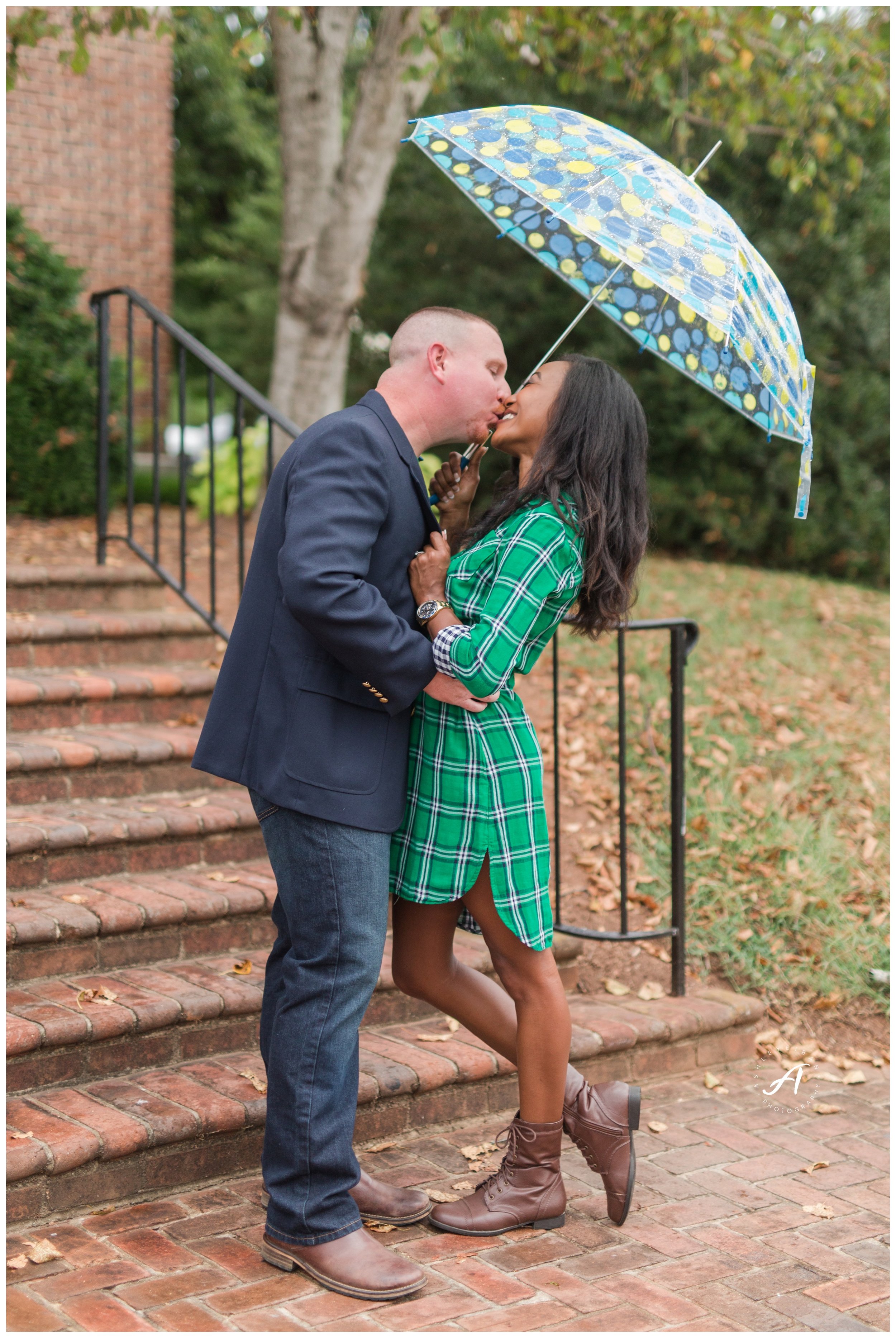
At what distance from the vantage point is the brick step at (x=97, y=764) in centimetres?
416

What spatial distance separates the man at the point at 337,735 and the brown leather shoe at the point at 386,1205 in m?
0.25

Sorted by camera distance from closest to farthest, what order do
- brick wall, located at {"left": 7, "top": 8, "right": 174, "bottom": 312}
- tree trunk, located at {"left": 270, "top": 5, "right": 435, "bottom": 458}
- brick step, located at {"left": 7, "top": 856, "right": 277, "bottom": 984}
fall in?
brick step, located at {"left": 7, "top": 856, "right": 277, "bottom": 984} < tree trunk, located at {"left": 270, "top": 5, "right": 435, "bottom": 458} < brick wall, located at {"left": 7, "top": 8, "right": 174, "bottom": 312}

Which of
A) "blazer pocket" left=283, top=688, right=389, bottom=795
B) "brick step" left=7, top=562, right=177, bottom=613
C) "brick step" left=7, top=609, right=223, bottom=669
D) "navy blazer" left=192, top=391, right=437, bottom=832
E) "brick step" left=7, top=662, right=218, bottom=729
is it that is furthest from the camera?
"brick step" left=7, top=562, right=177, bottom=613

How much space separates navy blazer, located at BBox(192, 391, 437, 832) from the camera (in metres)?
2.37

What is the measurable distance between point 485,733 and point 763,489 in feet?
27.9

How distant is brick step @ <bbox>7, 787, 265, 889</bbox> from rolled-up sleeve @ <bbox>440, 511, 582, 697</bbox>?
176 centimetres

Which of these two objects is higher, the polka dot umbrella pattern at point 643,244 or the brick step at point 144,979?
the polka dot umbrella pattern at point 643,244

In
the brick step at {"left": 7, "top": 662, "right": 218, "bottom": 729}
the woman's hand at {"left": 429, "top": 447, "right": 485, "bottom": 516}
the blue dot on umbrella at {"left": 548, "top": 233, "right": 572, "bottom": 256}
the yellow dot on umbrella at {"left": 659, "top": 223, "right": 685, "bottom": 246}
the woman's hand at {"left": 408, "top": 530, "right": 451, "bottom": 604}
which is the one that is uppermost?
the blue dot on umbrella at {"left": 548, "top": 233, "right": 572, "bottom": 256}

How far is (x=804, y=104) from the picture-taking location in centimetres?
742

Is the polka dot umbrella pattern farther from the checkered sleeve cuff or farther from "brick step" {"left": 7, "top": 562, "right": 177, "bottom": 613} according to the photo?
"brick step" {"left": 7, "top": 562, "right": 177, "bottom": 613}

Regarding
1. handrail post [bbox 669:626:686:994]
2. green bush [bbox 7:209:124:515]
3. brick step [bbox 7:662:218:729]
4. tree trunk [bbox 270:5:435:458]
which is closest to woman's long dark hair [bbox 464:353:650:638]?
handrail post [bbox 669:626:686:994]

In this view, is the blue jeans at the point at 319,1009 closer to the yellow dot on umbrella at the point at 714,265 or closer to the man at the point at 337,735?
the man at the point at 337,735

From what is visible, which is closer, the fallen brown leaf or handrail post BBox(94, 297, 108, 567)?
Result: the fallen brown leaf

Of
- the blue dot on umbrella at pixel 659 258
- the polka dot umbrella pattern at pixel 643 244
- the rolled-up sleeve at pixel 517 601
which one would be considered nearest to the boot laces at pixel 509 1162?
the rolled-up sleeve at pixel 517 601
